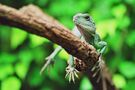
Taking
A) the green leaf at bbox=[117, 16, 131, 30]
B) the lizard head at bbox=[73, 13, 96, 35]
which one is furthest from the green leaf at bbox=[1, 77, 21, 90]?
the lizard head at bbox=[73, 13, 96, 35]

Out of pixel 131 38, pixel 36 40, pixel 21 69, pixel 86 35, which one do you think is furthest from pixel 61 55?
pixel 86 35

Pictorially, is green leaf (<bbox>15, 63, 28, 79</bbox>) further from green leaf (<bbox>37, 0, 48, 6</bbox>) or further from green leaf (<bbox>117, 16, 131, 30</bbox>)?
green leaf (<bbox>117, 16, 131, 30</bbox>)

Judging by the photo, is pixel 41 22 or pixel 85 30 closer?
pixel 85 30

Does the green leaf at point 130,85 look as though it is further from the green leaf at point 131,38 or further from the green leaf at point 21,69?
the green leaf at point 21,69

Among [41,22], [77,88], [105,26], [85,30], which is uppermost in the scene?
[85,30]

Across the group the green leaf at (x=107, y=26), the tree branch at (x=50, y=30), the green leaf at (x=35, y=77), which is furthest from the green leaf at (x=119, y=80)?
the tree branch at (x=50, y=30)

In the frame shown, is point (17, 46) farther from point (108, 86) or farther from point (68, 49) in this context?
point (68, 49)

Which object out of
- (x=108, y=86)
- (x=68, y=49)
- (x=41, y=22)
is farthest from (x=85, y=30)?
(x=108, y=86)
